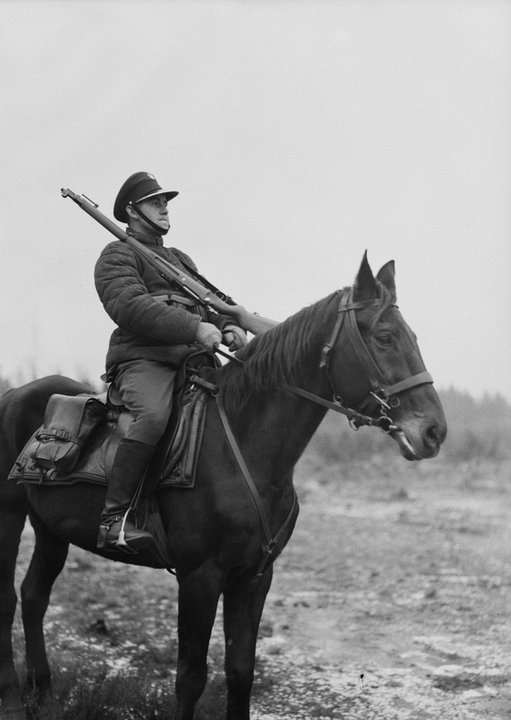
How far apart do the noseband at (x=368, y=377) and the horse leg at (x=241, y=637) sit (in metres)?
1.08

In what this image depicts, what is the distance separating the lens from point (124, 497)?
4.42 meters

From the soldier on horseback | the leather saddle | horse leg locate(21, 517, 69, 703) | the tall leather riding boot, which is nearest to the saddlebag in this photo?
the leather saddle

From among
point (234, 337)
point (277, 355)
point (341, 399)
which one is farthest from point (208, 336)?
point (341, 399)

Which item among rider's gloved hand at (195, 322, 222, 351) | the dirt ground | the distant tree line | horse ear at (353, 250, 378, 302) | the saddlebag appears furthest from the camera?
the distant tree line

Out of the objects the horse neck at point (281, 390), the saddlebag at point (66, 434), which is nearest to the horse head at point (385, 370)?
the horse neck at point (281, 390)

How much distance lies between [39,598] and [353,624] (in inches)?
142

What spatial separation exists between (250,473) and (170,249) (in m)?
1.66

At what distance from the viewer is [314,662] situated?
6727 mm

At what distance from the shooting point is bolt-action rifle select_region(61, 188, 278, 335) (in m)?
4.80

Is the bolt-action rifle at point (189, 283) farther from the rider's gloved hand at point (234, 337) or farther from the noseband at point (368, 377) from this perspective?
the noseband at point (368, 377)

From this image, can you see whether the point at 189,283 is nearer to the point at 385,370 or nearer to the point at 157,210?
the point at 157,210

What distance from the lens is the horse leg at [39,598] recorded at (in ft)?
17.6

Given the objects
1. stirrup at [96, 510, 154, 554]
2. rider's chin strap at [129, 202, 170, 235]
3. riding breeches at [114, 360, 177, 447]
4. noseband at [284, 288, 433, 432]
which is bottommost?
stirrup at [96, 510, 154, 554]

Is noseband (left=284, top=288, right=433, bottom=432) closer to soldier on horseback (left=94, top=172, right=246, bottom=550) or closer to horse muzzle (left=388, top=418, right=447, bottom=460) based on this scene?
horse muzzle (left=388, top=418, right=447, bottom=460)
